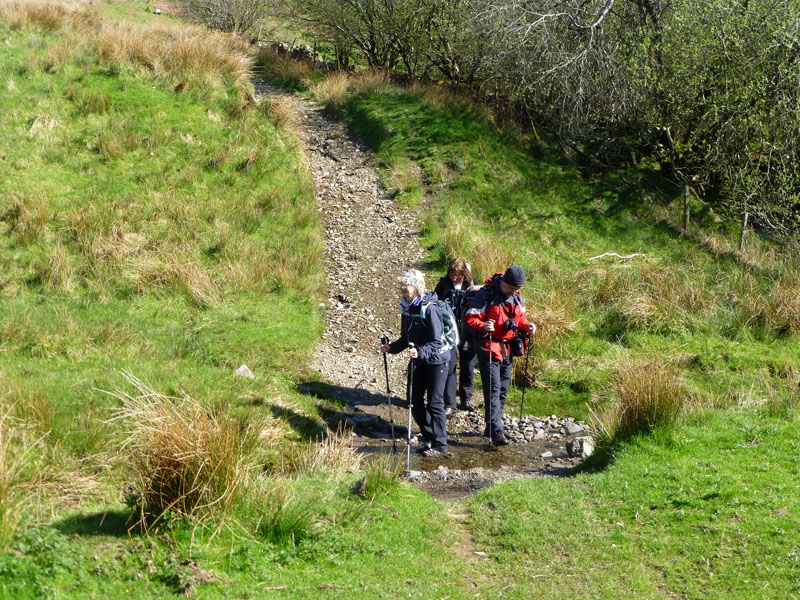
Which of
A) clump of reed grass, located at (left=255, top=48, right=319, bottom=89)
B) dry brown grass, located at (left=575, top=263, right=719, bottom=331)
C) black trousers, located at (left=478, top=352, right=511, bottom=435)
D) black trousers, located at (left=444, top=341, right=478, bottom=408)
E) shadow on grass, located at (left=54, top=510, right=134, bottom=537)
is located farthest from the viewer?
clump of reed grass, located at (left=255, top=48, right=319, bottom=89)

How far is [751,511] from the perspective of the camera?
6.35 meters

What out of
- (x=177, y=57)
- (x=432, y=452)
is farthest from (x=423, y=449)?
(x=177, y=57)

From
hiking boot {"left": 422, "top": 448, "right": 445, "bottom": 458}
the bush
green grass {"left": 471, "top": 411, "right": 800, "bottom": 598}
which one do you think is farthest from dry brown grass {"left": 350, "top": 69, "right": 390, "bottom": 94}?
green grass {"left": 471, "top": 411, "right": 800, "bottom": 598}

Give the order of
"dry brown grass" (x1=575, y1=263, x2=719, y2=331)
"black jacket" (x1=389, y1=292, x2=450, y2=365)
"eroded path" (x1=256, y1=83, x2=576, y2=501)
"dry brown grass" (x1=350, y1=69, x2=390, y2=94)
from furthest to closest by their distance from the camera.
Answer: "dry brown grass" (x1=350, y1=69, x2=390, y2=94), "dry brown grass" (x1=575, y1=263, x2=719, y2=331), "eroded path" (x1=256, y1=83, x2=576, y2=501), "black jacket" (x1=389, y1=292, x2=450, y2=365)

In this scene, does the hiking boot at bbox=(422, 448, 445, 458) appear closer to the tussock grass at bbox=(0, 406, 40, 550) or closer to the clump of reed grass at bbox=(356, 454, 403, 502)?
→ the clump of reed grass at bbox=(356, 454, 403, 502)

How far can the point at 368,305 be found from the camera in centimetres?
1320

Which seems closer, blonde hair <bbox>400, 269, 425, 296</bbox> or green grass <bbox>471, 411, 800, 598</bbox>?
green grass <bbox>471, 411, 800, 598</bbox>

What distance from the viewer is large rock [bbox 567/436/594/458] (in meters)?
8.89

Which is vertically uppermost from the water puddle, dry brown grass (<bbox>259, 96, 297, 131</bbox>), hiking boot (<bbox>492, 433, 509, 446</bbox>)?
dry brown grass (<bbox>259, 96, 297, 131</bbox>)

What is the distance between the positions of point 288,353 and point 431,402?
3.43m

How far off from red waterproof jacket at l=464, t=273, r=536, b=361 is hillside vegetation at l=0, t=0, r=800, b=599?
1.34 meters

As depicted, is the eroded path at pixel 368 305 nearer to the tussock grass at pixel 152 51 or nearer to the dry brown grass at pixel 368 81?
the dry brown grass at pixel 368 81

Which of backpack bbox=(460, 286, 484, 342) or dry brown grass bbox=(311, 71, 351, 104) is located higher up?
dry brown grass bbox=(311, 71, 351, 104)

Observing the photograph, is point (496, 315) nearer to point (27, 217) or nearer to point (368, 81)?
point (27, 217)
